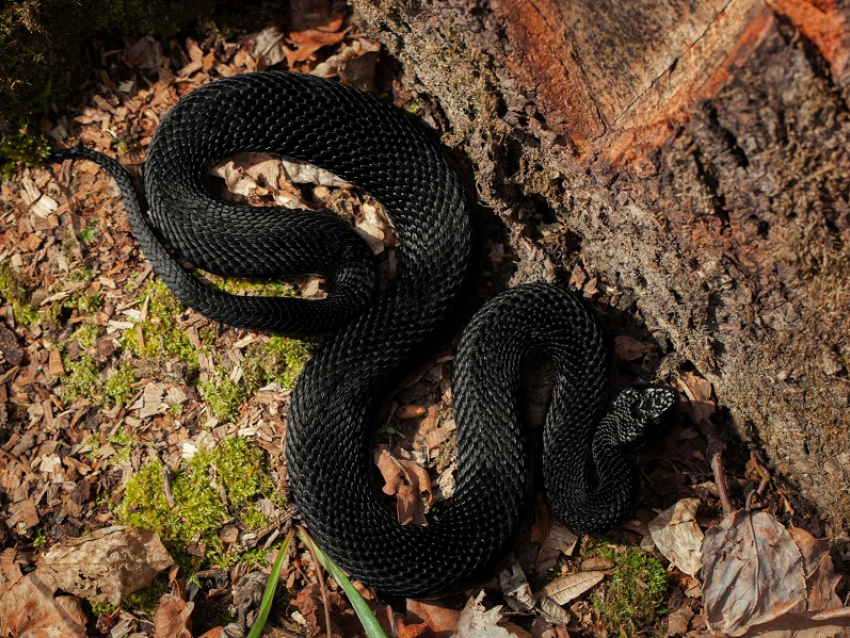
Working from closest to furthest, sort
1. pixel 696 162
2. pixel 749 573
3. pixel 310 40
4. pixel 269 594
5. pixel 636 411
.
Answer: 1. pixel 696 162
2. pixel 749 573
3. pixel 269 594
4. pixel 636 411
5. pixel 310 40

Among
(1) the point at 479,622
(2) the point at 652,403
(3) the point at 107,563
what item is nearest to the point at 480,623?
(1) the point at 479,622

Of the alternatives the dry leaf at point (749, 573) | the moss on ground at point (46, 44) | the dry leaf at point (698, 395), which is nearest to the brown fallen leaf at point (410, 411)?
the dry leaf at point (698, 395)

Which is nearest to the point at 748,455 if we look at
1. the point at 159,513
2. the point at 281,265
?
the point at 281,265

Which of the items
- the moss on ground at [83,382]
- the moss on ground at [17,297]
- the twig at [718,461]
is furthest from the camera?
the moss on ground at [17,297]

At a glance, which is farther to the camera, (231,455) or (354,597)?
(231,455)

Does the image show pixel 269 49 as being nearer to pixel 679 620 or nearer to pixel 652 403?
pixel 652 403

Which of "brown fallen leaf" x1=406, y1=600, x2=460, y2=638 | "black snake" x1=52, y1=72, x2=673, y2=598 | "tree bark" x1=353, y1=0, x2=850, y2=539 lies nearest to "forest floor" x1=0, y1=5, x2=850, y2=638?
"brown fallen leaf" x1=406, y1=600, x2=460, y2=638

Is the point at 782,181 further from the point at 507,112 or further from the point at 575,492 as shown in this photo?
the point at 575,492

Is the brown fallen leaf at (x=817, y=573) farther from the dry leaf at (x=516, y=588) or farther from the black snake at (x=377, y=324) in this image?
the dry leaf at (x=516, y=588)
